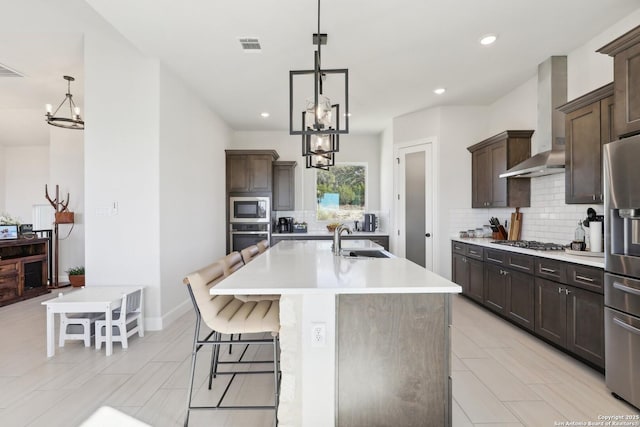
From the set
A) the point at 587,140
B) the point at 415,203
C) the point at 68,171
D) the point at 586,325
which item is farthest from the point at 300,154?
the point at 586,325

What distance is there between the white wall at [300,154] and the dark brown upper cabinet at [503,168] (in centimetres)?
240

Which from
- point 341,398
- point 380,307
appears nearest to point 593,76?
point 380,307

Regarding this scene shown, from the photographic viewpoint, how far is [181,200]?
3.96m

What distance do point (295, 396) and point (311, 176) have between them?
5.26 metres

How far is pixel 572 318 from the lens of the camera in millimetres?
2619

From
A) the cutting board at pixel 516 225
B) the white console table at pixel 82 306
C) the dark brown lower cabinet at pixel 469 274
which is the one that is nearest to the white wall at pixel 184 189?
the white console table at pixel 82 306

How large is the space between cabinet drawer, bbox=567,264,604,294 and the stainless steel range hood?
3.88 feet

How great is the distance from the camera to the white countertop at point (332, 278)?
5.20 ft

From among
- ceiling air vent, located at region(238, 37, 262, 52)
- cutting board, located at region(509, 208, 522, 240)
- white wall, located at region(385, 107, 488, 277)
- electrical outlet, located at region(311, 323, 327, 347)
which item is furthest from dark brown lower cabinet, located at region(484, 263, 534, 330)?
ceiling air vent, located at region(238, 37, 262, 52)

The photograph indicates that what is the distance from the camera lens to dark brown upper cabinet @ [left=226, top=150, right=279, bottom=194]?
5.90 meters

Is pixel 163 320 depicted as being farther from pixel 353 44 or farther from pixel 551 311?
pixel 551 311

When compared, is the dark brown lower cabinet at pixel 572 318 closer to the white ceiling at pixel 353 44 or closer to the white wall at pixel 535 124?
the white wall at pixel 535 124

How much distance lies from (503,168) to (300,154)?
12.2 ft

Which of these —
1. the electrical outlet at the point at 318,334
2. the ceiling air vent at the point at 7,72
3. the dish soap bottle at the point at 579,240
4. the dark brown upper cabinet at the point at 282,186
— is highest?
the ceiling air vent at the point at 7,72
